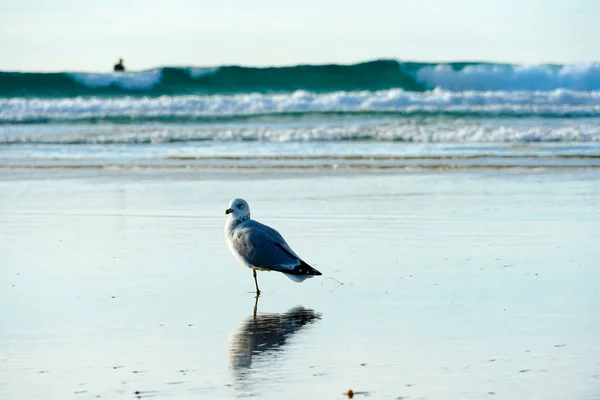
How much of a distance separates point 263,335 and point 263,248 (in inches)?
46.5

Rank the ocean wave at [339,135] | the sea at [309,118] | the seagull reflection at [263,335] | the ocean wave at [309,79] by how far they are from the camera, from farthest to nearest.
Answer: the ocean wave at [309,79], the ocean wave at [339,135], the sea at [309,118], the seagull reflection at [263,335]

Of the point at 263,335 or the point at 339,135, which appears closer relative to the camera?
the point at 263,335

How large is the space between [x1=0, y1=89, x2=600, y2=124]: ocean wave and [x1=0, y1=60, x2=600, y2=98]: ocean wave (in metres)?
6.24

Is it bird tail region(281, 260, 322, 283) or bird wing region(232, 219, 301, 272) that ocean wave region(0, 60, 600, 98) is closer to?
bird wing region(232, 219, 301, 272)

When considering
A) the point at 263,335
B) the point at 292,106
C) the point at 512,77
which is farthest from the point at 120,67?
the point at 263,335

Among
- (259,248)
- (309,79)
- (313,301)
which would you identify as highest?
(309,79)

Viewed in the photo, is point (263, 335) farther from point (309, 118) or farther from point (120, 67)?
point (120, 67)

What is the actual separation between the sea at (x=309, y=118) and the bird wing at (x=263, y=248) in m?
8.40

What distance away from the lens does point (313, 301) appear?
6.23 metres

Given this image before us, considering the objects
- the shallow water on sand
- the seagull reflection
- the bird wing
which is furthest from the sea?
the seagull reflection

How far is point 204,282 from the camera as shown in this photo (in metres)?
6.76

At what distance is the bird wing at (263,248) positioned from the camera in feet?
21.0

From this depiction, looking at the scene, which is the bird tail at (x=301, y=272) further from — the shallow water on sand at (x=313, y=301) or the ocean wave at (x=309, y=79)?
the ocean wave at (x=309, y=79)

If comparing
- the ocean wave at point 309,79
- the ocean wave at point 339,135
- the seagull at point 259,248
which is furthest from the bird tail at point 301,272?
Result: the ocean wave at point 309,79
